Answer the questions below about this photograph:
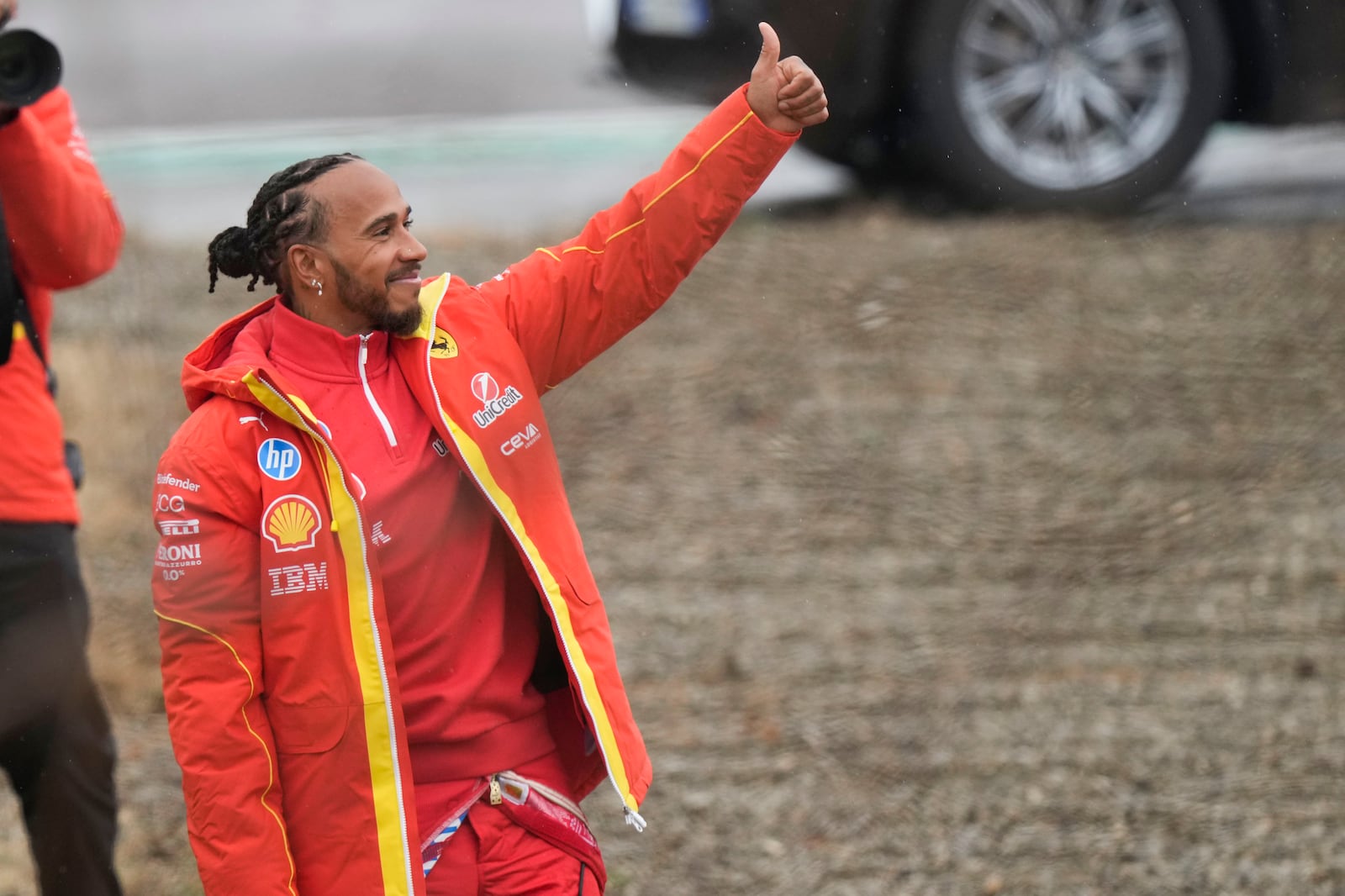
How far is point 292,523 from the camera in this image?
2455 mm

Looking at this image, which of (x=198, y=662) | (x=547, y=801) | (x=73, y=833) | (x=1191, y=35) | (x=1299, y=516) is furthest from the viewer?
(x=1191, y=35)

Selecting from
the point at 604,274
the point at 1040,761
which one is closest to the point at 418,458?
the point at 604,274

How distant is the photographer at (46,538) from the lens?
125 inches

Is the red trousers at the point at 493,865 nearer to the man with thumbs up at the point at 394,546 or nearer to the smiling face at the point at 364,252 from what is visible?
the man with thumbs up at the point at 394,546

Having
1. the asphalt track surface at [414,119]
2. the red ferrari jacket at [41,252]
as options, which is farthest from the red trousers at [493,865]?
the asphalt track surface at [414,119]

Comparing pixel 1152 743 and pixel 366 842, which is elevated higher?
pixel 366 842

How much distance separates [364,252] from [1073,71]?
13.2 feet

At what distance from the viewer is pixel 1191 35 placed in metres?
5.95

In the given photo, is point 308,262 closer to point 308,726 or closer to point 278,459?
point 278,459

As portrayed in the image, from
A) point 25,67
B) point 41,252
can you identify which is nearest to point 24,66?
point 25,67

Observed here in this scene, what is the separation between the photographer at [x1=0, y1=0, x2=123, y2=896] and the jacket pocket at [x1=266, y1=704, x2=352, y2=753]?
3.13ft

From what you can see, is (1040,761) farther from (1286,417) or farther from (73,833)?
(73,833)

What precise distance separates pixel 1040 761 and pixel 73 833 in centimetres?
239

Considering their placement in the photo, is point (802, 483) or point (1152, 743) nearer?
point (1152, 743)
